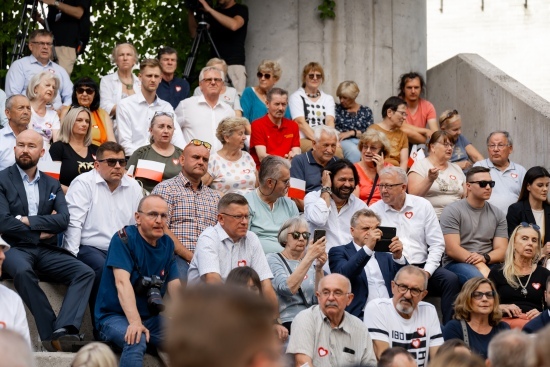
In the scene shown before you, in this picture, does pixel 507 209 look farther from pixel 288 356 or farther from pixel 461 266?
pixel 288 356

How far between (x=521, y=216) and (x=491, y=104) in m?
3.12

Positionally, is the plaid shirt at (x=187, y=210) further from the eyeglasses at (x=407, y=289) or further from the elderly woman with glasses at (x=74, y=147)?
the eyeglasses at (x=407, y=289)

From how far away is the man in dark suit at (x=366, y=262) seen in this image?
28.9 feet

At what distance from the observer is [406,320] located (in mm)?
8375

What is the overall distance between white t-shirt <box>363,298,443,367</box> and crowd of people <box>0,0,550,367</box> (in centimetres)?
1

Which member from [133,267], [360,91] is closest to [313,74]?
[360,91]

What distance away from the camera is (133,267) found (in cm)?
805

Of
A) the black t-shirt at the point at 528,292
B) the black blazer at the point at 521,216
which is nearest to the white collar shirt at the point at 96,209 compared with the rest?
the black t-shirt at the point at 528,292

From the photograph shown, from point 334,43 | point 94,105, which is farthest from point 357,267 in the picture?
point 334,43

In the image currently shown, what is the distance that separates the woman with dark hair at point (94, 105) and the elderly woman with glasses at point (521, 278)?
3953 millimetres

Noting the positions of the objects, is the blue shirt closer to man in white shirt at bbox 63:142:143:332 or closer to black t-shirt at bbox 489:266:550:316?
man in white shirt at bbox 63:142:143:332

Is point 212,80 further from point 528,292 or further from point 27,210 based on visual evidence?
point 528,292

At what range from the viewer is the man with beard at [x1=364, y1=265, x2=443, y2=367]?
27.1ft

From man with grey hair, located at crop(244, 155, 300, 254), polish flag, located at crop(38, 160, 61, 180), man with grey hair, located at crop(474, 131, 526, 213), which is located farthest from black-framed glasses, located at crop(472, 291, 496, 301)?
polish flag, located at crop(38, 160, 61, 180)
